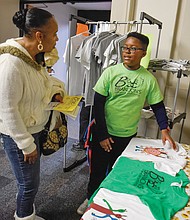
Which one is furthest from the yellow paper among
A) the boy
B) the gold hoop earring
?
the gold hoop earring

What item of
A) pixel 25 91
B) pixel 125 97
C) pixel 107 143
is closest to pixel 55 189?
pixel 107 143

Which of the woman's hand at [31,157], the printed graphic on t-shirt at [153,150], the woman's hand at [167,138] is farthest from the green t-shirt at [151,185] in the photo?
the woman's hand at [31,157]

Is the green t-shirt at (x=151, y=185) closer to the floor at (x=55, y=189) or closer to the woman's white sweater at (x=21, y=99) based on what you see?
the woman's white sweater at (x=21, y=99)

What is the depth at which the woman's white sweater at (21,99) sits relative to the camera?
99cm

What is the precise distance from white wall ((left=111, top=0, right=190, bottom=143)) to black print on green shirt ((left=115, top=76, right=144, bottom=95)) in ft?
3.80

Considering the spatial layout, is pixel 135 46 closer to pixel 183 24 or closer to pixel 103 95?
pixel 103 95

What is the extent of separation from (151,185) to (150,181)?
33mm

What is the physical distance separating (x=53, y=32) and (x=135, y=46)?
0.53 metres

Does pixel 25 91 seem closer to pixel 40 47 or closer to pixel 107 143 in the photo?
pixel 40 47

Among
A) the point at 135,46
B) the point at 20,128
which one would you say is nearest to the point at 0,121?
the point at 20,128

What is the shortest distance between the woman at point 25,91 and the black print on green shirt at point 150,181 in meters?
0.54

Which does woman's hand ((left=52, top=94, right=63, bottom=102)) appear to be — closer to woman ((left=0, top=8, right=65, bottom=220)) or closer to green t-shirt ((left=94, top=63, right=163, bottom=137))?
woman ((left=0, top=8, right=65, bottom=220))

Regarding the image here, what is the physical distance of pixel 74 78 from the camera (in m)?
2.36

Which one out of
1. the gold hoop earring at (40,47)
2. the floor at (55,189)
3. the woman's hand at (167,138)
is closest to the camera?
the gold hoop earring at (40,47)
